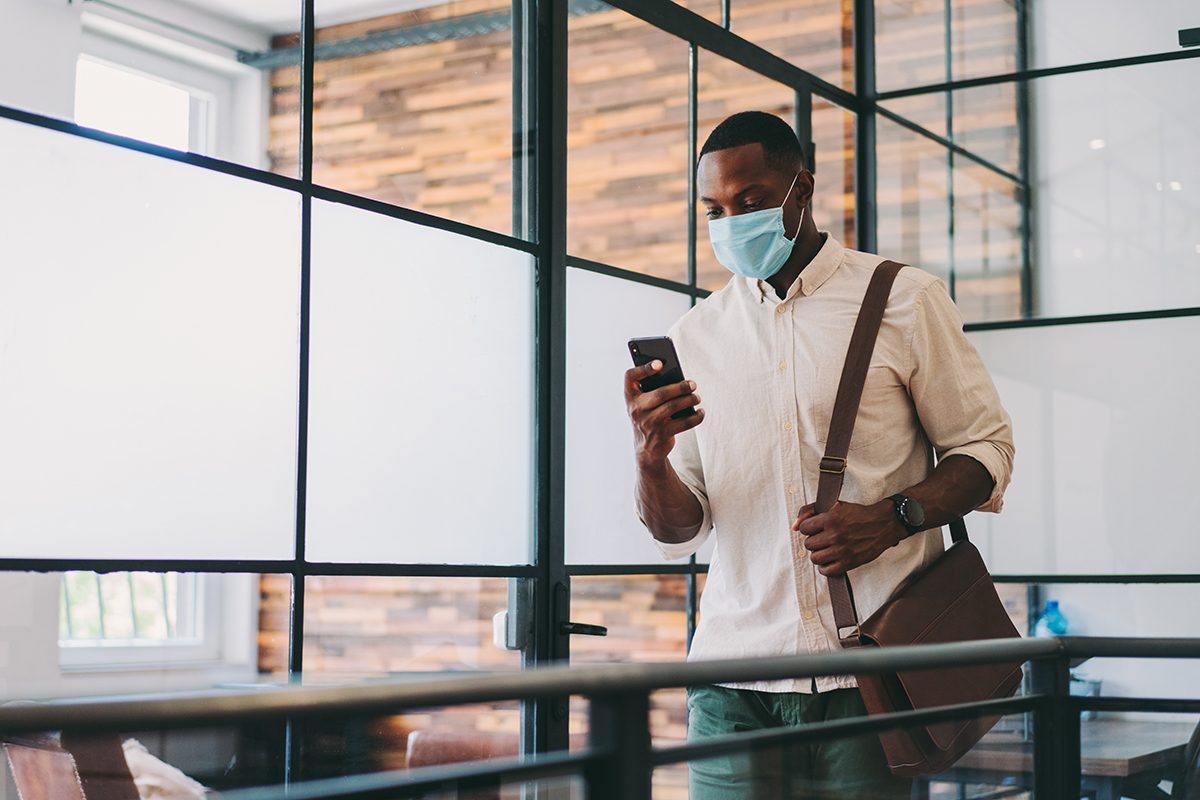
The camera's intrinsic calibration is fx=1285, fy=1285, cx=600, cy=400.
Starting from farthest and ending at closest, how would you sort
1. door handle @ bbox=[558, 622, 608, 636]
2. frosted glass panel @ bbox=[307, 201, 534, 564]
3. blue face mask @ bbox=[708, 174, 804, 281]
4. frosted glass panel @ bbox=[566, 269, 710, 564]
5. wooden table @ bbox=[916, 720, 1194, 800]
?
frosted glass panel @ bbox=[566, 269, 710, 564] → door handle @ bbox=[558, 622, 608, 636] → frosted glass panel @ bbox=[307, 201, 534, 564] → blue face mask @ bbox=[708, 174, 804, 281] → wooden table @ bbox=[916, 720, 1194, 800]

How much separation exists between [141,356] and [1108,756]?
4.91ft

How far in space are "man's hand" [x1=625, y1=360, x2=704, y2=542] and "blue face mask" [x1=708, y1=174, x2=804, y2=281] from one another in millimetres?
253

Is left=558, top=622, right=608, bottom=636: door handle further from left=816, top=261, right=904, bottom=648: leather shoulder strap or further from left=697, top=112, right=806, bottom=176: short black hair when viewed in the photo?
left=697, top=112, right=806, bottom=176: short black hair

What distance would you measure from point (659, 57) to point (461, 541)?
1382 millimetres

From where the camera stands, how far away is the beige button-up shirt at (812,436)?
182cm

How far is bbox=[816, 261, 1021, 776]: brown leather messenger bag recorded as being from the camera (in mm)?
1691

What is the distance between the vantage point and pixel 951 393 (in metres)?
1.85

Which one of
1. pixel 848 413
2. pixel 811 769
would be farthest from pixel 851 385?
pixel 811 769

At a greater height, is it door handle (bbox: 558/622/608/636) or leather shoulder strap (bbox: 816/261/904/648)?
leather shoulder strap (bbox: 816/261/904/648)

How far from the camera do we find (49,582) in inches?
71.5

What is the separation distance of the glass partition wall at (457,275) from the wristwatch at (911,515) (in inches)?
29.9

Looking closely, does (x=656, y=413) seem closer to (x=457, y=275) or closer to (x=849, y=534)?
(x=849, y=534)

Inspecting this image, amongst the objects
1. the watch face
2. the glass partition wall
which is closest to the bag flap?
the watch face

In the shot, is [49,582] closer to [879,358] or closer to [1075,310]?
[879,358]
